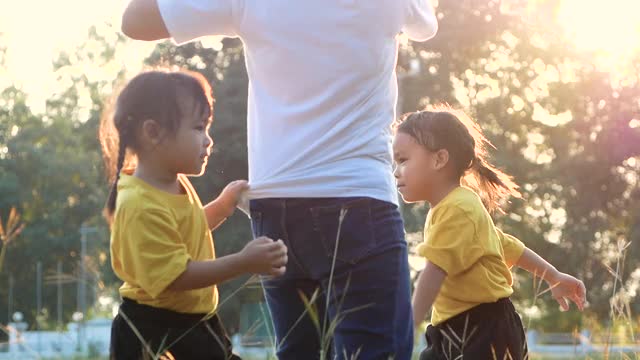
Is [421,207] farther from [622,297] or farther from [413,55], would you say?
[622,297]

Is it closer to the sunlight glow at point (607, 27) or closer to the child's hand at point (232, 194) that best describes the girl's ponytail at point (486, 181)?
the child's hand at point (232, 194)

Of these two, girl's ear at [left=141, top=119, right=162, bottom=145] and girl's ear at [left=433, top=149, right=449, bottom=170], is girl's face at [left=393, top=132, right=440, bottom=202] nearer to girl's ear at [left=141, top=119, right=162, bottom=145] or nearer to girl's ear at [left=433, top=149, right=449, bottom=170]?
girl's ear at [left=433, top=149, right=449, bottom=170]

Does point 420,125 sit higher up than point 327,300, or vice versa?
point 420,125

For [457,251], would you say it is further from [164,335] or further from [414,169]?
[164,335]

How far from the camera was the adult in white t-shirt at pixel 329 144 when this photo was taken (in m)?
3.50

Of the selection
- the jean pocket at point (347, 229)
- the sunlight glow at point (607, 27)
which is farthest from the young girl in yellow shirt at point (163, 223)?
the sunlight glow at point (607, 27)

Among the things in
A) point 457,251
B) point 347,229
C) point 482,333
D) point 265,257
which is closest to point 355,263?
point 347,229

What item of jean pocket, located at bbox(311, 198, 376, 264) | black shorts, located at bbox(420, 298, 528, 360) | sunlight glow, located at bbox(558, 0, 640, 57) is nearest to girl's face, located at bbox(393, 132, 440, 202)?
black shorts, located at bbox(420, 298, 528, 360)

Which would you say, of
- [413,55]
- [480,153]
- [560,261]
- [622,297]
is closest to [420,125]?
[480,153]

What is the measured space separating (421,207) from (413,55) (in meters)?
4.00

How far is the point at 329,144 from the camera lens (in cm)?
351

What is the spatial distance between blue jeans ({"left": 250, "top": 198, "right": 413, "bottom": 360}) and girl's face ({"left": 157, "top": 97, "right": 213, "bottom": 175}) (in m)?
0.20

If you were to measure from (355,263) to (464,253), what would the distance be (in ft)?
3.75

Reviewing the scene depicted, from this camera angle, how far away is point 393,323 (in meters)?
3.52
